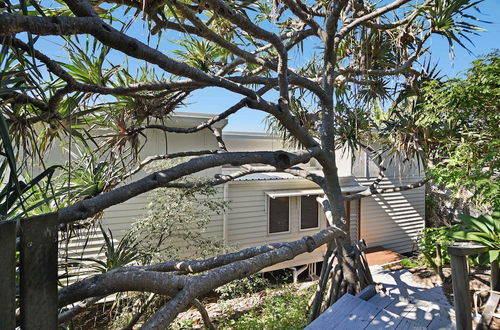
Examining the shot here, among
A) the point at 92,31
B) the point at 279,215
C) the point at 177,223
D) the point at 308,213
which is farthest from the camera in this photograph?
the point at 308,213

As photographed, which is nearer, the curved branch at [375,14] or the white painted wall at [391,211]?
the curved branch at [375,14]

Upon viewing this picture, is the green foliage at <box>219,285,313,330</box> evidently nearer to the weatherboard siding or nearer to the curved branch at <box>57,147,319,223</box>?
the weatherboard siding

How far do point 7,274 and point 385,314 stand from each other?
147 inches

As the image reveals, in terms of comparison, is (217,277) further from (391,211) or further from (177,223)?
(391,211)

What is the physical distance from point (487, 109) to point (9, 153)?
17.5 feet

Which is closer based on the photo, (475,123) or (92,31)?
(92,31)

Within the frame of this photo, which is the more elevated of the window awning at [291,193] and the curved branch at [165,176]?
the curved branch at [165,176]

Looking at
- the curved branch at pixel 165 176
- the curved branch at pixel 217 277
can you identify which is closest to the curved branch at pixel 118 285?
the curved branch at pixel 217 277

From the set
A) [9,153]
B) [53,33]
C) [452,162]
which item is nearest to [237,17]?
[53,33]

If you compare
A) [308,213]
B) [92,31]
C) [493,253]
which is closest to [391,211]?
A: [308,213]

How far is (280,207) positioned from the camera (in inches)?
370

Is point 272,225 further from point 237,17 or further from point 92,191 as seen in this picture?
point 237,17

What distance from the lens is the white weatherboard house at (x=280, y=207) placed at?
322 inches

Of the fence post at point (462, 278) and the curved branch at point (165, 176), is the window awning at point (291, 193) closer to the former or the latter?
the curved branch at point (165, 176)
